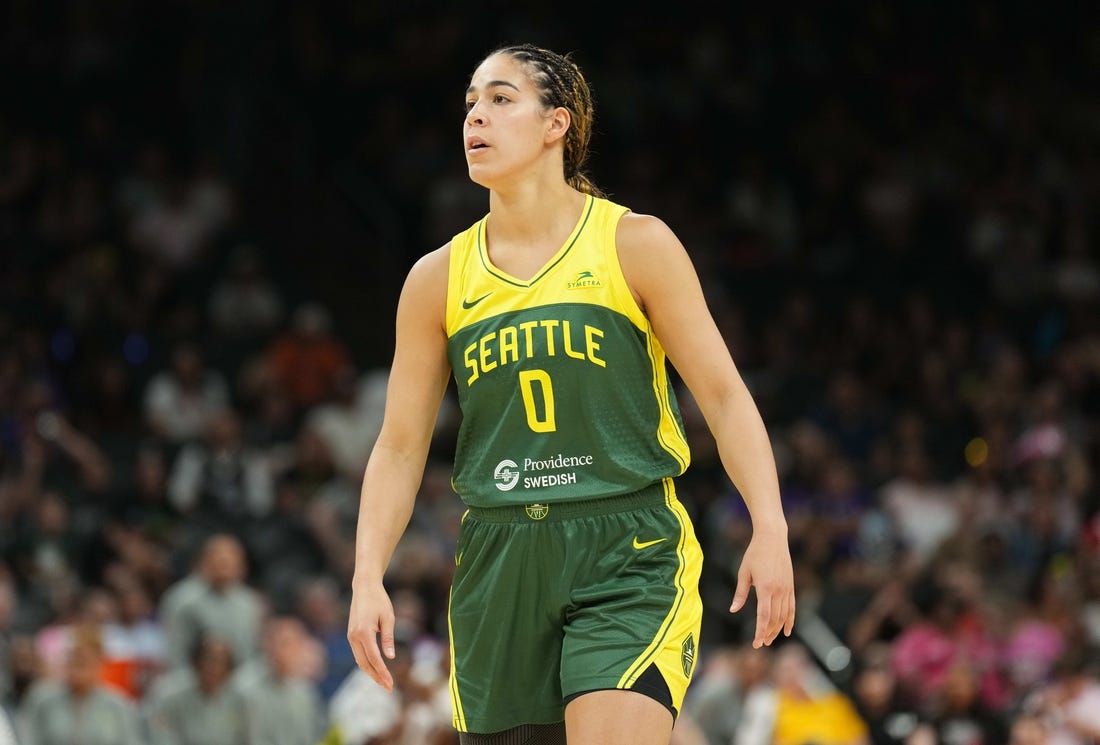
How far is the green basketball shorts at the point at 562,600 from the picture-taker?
4.58 m

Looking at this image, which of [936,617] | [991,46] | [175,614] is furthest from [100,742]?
[991,46]

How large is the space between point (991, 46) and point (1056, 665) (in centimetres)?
891

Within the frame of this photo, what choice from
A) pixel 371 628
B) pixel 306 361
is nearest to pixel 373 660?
pixel 371 628

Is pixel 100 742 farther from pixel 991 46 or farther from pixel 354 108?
pixel 991 46

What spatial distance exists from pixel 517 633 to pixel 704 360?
2.92 feet

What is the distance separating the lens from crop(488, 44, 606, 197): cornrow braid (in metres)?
4.92

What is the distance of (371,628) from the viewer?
466 cm

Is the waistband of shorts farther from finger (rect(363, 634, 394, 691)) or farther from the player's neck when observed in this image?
the player's neck

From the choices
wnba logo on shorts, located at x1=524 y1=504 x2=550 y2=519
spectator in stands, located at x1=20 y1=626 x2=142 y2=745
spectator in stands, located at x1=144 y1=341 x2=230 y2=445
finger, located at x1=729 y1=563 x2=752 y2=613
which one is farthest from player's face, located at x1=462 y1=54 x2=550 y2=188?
spectator in stands, located at x1=144 y1=341 x2=230 y2=445

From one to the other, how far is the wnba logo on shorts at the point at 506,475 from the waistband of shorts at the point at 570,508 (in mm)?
54

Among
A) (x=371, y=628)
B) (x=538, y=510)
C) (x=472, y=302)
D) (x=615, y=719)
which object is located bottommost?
(x=615, y=719)

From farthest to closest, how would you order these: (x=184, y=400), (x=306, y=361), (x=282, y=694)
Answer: (x=306, y=361) < (x=184, y=400) < (x=282, y=694)

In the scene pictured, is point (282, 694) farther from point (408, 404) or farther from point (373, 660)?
point (373, 660)

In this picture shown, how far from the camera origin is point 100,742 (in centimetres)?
1046
